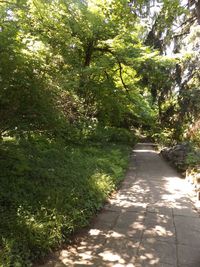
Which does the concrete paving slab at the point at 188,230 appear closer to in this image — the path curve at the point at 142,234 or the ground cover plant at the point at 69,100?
the path curve at the point at 142,234

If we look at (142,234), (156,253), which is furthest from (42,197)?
(156,253)

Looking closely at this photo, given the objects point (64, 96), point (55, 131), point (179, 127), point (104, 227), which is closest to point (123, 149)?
point (179, 127)

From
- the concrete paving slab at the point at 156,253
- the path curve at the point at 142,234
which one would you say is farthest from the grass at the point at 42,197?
the concrete paving slab at the point at 156,253

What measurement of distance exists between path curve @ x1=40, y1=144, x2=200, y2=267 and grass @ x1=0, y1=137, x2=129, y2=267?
0.29 meters

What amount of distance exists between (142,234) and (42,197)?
180cm

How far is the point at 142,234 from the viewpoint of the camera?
5.28m

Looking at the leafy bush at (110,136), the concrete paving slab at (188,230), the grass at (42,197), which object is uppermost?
the leafy bush at (110,136)

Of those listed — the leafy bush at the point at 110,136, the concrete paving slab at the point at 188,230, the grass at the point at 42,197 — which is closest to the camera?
the grass at the point at 42,197

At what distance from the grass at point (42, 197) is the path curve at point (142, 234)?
29cm

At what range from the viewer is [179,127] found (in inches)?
688

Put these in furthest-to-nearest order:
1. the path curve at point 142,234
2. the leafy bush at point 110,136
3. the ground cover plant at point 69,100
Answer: the leafy bush at point 110,136, the ground cover plant at point 69,100, the path curve at point 142,234

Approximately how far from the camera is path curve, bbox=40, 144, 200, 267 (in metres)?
4.38

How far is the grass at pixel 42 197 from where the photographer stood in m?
4.27

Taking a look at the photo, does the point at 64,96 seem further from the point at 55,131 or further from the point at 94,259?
the point at 94,259
